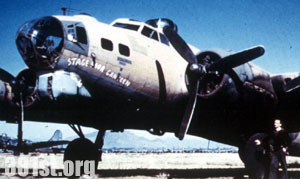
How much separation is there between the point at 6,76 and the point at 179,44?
574 centimetres

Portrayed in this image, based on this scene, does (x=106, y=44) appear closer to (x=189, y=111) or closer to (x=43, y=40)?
(x=43, y=40)

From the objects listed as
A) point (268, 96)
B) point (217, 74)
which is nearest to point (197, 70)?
point (217, 74)

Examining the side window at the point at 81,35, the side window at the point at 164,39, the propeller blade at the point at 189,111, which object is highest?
the side window at the point at 164,39

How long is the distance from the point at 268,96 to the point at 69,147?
7454mm

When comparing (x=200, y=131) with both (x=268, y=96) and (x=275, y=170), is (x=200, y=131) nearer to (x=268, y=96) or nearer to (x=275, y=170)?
(x=268, y=96)

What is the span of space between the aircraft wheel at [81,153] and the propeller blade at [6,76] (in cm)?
341

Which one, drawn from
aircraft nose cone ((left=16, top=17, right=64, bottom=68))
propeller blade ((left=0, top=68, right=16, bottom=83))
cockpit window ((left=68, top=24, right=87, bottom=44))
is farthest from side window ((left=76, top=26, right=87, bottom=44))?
propeller blade ((left=0, top=68, right=16, bottom=83))

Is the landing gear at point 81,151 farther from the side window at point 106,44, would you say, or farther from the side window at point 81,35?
the side window at point 81,35

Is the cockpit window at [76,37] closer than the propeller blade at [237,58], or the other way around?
the cockpit window at [76,37]

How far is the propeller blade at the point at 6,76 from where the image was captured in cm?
1003

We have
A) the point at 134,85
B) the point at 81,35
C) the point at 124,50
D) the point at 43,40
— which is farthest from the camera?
the point at 134,85

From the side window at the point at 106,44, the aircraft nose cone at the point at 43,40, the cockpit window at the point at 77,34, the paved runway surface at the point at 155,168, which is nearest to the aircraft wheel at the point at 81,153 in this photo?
the paved runway surface at the point at 155,168

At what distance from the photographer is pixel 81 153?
1188cm

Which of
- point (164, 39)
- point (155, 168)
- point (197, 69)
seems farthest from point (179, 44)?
point (155, 168)
